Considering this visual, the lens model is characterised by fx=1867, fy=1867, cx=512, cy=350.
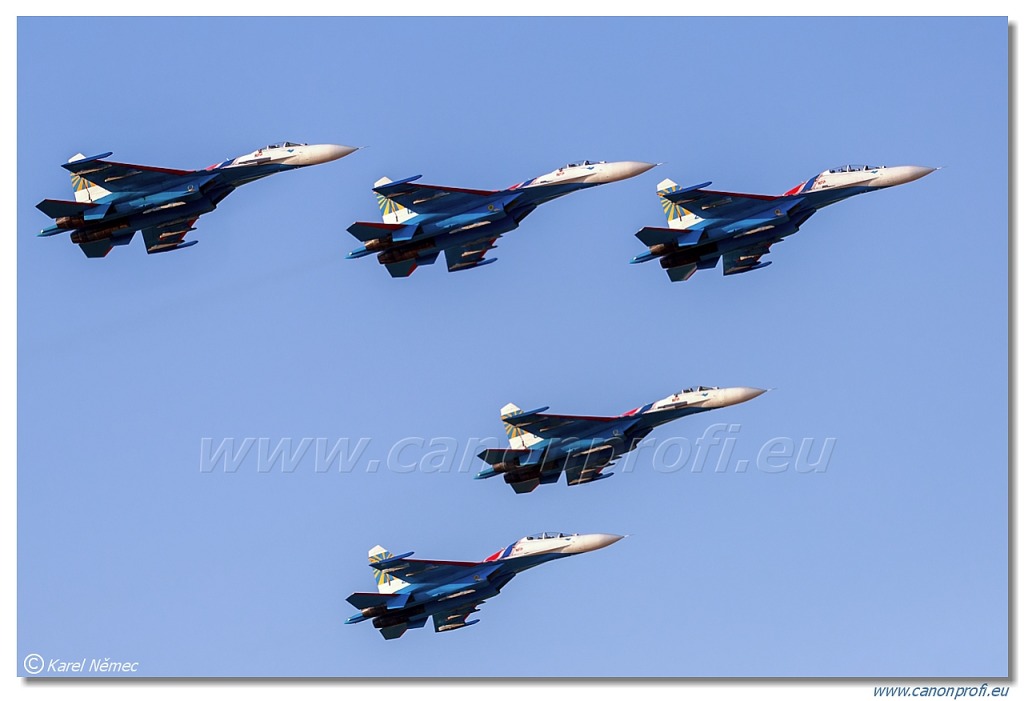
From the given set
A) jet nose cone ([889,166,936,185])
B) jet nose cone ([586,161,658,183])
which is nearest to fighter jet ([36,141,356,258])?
jet nose cone ([586,161,658,183])

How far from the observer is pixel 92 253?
71062 mm

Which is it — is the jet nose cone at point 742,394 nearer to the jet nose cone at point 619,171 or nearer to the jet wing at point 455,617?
the jet nose cone at point 619,171

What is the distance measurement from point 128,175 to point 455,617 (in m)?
21.4

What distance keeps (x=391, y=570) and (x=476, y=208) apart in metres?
14.5

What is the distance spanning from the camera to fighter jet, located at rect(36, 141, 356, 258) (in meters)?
70.0

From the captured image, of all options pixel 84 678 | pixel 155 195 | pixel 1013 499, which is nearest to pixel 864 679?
pixel 1013 499

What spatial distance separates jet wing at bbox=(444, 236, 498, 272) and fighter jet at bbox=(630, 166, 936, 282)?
6.08 m

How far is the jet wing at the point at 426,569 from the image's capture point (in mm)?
72938

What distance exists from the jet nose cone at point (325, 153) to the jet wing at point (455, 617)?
1825cm

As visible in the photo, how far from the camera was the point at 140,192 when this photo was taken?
7069 cm

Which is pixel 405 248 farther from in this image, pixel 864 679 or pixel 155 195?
pixel 864 679

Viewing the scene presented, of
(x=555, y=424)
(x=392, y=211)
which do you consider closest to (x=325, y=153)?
(x=392, y=211)

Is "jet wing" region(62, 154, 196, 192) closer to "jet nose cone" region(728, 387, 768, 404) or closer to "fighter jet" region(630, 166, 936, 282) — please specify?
"fighter jet" region(630, 166, 936, 282)

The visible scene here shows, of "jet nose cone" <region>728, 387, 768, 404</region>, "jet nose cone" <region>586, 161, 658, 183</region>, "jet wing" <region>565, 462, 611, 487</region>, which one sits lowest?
"jet wing" <region>565, 462, 611, 487</region>
